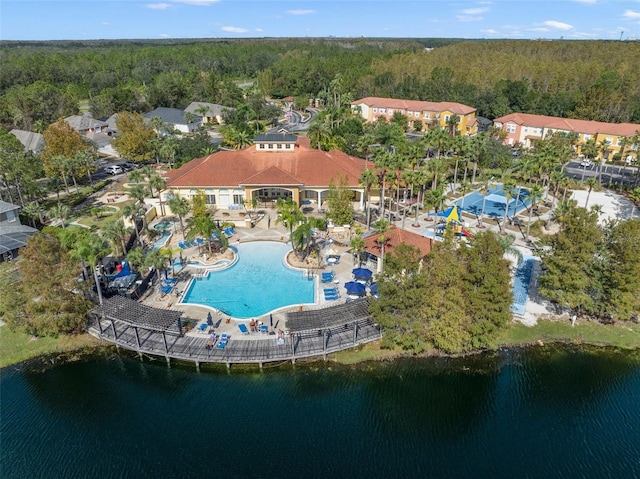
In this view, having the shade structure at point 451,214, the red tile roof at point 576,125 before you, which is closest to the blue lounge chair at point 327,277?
the shade structure at point 451,214

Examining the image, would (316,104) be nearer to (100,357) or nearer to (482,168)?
(482,168)

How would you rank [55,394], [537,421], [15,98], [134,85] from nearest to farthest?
[537,421], [55,394], [15,98], [134,85]

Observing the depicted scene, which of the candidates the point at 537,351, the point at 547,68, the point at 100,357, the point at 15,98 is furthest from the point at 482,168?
the point at 15,98

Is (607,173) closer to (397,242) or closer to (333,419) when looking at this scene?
(397,242)

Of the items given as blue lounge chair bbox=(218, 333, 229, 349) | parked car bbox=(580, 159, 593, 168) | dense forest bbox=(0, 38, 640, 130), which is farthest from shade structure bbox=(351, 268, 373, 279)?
dense forest bbox=(0, 38, 640, 130)

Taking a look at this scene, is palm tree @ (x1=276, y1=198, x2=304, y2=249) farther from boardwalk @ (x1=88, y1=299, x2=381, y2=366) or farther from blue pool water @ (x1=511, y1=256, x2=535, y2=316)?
blue pool water @ (x1=511, y1=256, x2=535, y2=316)

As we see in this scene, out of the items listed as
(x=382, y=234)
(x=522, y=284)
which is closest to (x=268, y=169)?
(x=382, y=234)
